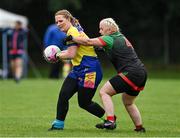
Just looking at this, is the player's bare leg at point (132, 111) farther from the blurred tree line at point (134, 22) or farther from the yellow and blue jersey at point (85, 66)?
the blurred tree line at point (134, 22)

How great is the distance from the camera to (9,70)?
3183 centimetres

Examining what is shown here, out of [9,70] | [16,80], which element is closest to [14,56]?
[16,80]

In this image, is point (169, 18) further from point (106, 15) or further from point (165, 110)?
point (165, 110)

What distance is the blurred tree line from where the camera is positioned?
44.9 metres

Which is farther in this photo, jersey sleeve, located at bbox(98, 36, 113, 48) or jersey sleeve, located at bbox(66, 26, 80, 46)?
jersey sleeve, located at bbox(66, 26, 80, 46)

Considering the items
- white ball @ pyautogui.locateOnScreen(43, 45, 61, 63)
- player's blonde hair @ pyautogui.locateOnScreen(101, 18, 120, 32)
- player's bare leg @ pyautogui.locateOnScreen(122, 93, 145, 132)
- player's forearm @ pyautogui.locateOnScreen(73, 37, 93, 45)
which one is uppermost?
player's blonde hair @ pyautogui.locateOnScreen(101, 18, 120, 32)

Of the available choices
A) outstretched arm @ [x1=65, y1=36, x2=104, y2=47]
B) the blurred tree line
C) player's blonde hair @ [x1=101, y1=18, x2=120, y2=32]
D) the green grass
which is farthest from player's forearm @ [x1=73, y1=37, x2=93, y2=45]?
the blurred tree line

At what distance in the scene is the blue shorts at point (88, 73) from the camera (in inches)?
411

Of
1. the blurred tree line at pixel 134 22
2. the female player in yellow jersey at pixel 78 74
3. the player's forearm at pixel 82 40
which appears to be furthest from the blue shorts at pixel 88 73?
the blurred tree line at pixel 134 22

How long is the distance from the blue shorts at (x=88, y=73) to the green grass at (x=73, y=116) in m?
0.70

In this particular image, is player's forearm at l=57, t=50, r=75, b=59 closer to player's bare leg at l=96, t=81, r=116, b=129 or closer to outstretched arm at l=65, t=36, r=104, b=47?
outstretched arm at l=65, t=36, r=104, b=47

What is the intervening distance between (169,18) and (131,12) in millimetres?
2993

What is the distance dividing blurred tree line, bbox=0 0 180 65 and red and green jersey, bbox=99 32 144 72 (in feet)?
112

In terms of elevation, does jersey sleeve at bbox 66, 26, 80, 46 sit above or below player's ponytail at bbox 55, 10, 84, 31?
below
